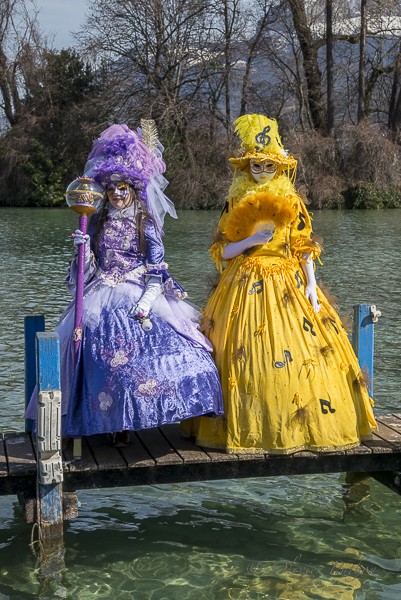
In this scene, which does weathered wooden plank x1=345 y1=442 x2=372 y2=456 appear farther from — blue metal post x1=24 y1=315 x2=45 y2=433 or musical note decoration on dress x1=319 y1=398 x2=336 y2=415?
blue metal post x1=24 y1=315 x2=45 y2=433

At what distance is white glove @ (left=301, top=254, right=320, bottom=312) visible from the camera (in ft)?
16.8

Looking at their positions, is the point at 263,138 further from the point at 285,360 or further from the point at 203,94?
the point at 203,94

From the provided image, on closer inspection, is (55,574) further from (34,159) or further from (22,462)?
(34,159)

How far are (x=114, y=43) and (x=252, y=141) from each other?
32488 mm

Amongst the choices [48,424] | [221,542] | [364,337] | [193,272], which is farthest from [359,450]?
[193,272]

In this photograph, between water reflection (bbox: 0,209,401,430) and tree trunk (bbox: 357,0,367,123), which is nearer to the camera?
water reflection (bbox: 0,209,401,430)

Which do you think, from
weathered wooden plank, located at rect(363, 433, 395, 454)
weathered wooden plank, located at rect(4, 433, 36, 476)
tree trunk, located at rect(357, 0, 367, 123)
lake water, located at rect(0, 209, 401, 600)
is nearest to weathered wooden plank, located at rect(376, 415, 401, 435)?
weathered wooden plank, located at rect(363, 433, 395, 454)

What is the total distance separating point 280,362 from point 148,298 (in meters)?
0.79

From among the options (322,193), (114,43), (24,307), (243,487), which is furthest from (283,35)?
(243,487)

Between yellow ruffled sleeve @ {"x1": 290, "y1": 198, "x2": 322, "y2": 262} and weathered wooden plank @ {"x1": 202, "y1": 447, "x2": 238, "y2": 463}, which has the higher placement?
yellow ruffled sleeve @ {"x1": 290, "y1": 198, "x2": 322, "y2": 262}

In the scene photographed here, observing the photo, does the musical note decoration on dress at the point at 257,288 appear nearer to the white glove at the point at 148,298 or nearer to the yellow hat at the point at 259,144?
the white glove at the point at 148,298

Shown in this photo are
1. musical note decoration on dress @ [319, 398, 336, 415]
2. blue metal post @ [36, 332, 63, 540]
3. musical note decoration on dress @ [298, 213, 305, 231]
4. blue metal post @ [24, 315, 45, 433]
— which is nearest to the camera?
blue metal post @ [36, 332, 63, 540]

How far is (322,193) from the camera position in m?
31.0

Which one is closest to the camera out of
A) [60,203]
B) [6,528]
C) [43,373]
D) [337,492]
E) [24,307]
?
[43,373]
